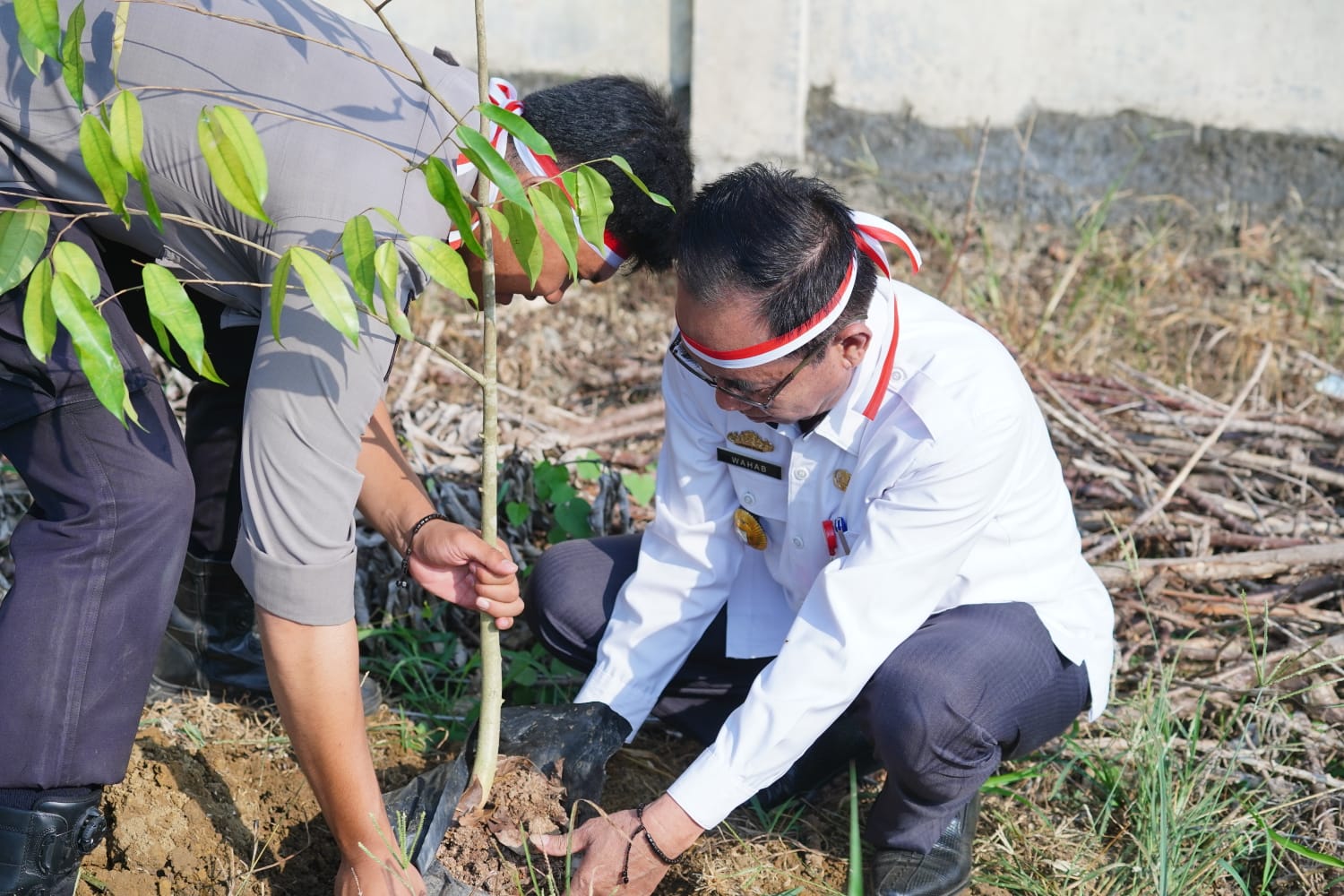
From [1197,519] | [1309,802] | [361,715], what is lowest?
[1309,802]

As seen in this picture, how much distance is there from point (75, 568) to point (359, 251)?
711 millimetres

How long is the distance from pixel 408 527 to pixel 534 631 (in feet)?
1.60

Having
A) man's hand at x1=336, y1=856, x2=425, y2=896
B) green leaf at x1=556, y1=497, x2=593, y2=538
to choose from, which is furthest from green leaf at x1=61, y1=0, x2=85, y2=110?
green leaf at x1=556, y1=497, x2=593, y2=538

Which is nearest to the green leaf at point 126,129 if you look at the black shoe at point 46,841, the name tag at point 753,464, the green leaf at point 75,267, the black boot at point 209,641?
the green leaf at point 75,267

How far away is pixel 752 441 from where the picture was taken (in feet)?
6.97

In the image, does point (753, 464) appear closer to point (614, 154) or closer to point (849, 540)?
point (849, 540)

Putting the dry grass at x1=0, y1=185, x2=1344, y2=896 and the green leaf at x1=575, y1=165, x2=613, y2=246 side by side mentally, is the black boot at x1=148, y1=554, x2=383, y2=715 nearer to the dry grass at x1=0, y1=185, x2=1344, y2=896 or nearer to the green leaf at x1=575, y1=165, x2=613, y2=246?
the dry grass at x1=0, y1=185, x2=1344, y2=896

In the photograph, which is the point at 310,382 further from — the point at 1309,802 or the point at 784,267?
the point at 1309,802

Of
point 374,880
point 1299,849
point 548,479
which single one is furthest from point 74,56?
point 1299,849

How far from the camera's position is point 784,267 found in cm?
173

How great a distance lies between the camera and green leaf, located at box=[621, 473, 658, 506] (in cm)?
287

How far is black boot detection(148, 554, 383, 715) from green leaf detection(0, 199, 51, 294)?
4.10 ft

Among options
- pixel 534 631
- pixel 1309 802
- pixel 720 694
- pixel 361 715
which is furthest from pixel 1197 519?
pixel 361 715

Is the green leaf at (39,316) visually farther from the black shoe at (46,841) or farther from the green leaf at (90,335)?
the black shoe at (46,841)
